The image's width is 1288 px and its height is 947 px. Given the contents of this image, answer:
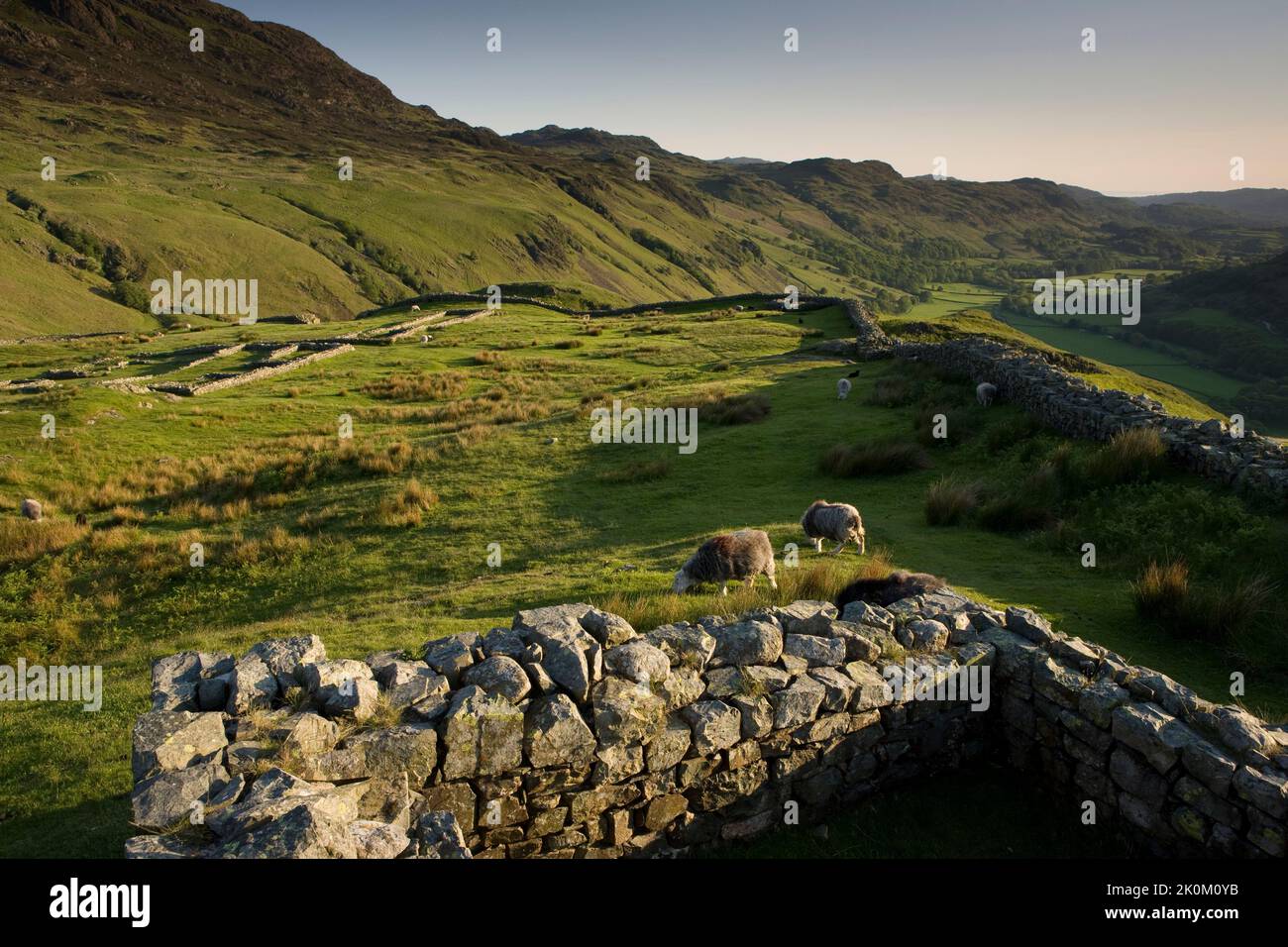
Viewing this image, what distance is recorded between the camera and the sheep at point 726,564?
10.3m

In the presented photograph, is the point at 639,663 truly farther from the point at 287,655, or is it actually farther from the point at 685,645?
the point at 287,655

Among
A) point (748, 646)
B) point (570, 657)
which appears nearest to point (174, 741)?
point (570, 657)

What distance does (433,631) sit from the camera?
9.76 m

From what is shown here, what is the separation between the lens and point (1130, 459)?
42.8 ft

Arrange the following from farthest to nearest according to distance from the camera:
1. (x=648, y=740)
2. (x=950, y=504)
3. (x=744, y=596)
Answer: (x=950, y=504), (x=744, y=596), (x=648, y=740)

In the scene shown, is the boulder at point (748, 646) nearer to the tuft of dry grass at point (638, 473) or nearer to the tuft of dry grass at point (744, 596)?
the tuft of dry grass at point (744, 596)

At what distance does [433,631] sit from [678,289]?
15847 cm

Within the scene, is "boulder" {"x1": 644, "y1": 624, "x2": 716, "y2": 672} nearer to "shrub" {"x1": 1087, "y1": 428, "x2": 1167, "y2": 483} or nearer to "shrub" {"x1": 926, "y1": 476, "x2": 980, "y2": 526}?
"shrub" {"x1": 926, "y1": 476, "x2": 980, "y2": 526}

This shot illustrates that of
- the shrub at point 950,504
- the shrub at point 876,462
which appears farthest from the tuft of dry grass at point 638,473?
the shrub at point 950,504

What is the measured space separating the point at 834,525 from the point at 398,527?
991 cm

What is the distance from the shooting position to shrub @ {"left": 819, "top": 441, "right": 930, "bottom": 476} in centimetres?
1761

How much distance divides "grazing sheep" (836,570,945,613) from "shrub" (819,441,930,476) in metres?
8.49

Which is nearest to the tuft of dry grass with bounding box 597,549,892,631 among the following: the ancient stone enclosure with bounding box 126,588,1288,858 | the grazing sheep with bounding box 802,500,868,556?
the grazing sheep with bounding box 802,500,868,556

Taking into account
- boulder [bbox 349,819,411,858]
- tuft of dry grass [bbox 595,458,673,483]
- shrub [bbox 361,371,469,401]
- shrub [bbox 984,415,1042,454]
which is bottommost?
boulder [bbox 349,819,411,858]
